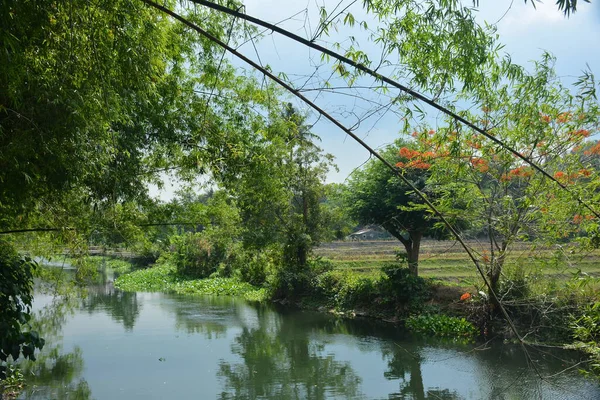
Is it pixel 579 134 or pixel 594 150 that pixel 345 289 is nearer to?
pixel 594 150

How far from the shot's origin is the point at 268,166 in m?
7.36

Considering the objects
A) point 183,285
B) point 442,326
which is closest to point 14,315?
point 442,326

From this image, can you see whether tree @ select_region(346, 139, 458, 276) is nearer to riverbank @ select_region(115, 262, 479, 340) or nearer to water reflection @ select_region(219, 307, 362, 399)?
riverbank @ select_region(115, 262, 479, 340)

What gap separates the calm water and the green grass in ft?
14.7

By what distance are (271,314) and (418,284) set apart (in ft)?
12.9

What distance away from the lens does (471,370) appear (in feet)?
26.0

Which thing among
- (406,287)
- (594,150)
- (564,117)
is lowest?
(406,287)

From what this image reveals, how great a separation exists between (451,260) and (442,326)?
24.7 ft

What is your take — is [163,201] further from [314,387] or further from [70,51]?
[70,51]

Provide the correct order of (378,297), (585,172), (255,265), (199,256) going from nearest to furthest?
(585,172) < (378,297) < (255,265) < (199,256)

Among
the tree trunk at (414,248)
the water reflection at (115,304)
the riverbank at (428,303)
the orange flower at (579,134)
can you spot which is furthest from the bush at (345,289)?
the orange flower at (579,134)

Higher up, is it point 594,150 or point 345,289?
point 594,150

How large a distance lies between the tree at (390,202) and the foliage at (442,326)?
1527 mm

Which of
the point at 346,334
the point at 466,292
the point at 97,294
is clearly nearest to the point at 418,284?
the point at 466,292
